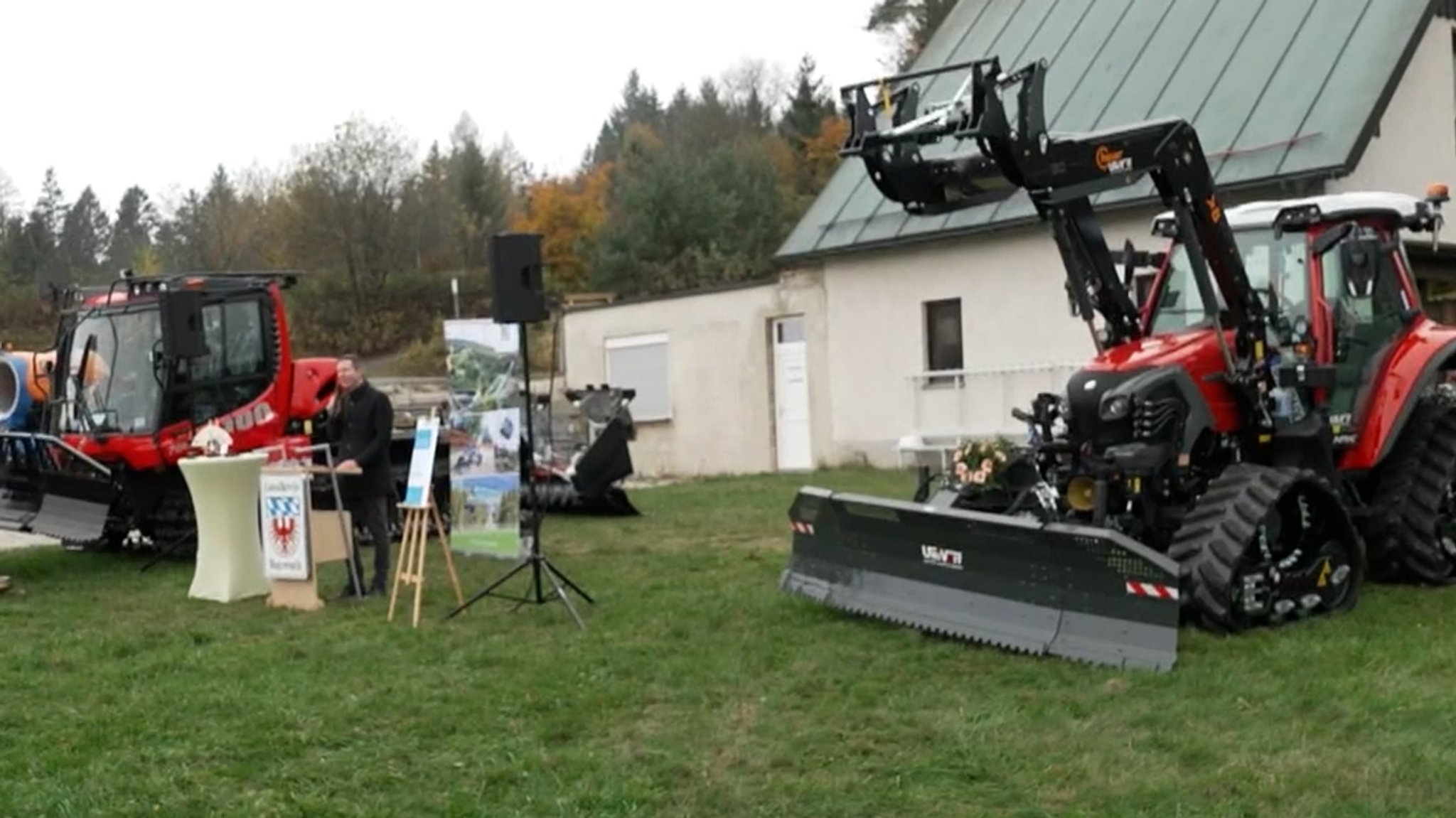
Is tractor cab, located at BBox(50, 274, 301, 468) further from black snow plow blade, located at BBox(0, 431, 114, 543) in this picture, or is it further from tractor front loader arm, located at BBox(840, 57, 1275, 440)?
tractor front loader arm, located at BBox(840, 57, 1275, 440)

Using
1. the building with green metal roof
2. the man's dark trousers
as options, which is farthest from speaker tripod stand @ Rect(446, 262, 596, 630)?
the building with green metal roof

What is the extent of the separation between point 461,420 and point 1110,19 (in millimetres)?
13561

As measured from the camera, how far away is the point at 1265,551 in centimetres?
852

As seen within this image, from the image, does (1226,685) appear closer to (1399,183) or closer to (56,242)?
(1399,183)

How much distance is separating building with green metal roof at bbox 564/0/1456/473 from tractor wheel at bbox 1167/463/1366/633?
7.68 meters

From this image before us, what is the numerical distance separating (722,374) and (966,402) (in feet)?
15.0

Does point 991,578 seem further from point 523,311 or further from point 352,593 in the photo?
point 352,593

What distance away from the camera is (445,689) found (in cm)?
794

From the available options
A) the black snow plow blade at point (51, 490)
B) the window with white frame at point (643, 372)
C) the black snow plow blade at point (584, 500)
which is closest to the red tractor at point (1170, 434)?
the black snow plow blade at point (51, 490)

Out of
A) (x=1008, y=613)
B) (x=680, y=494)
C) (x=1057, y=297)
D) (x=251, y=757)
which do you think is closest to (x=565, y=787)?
(x=251, y=757)

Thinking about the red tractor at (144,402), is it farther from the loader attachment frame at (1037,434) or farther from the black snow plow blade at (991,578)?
the loader attachment frame at (1037,434)

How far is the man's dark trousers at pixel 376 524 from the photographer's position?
1113cm

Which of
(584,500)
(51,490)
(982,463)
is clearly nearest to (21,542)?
(51,490)

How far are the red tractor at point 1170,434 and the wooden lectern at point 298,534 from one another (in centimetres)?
325
